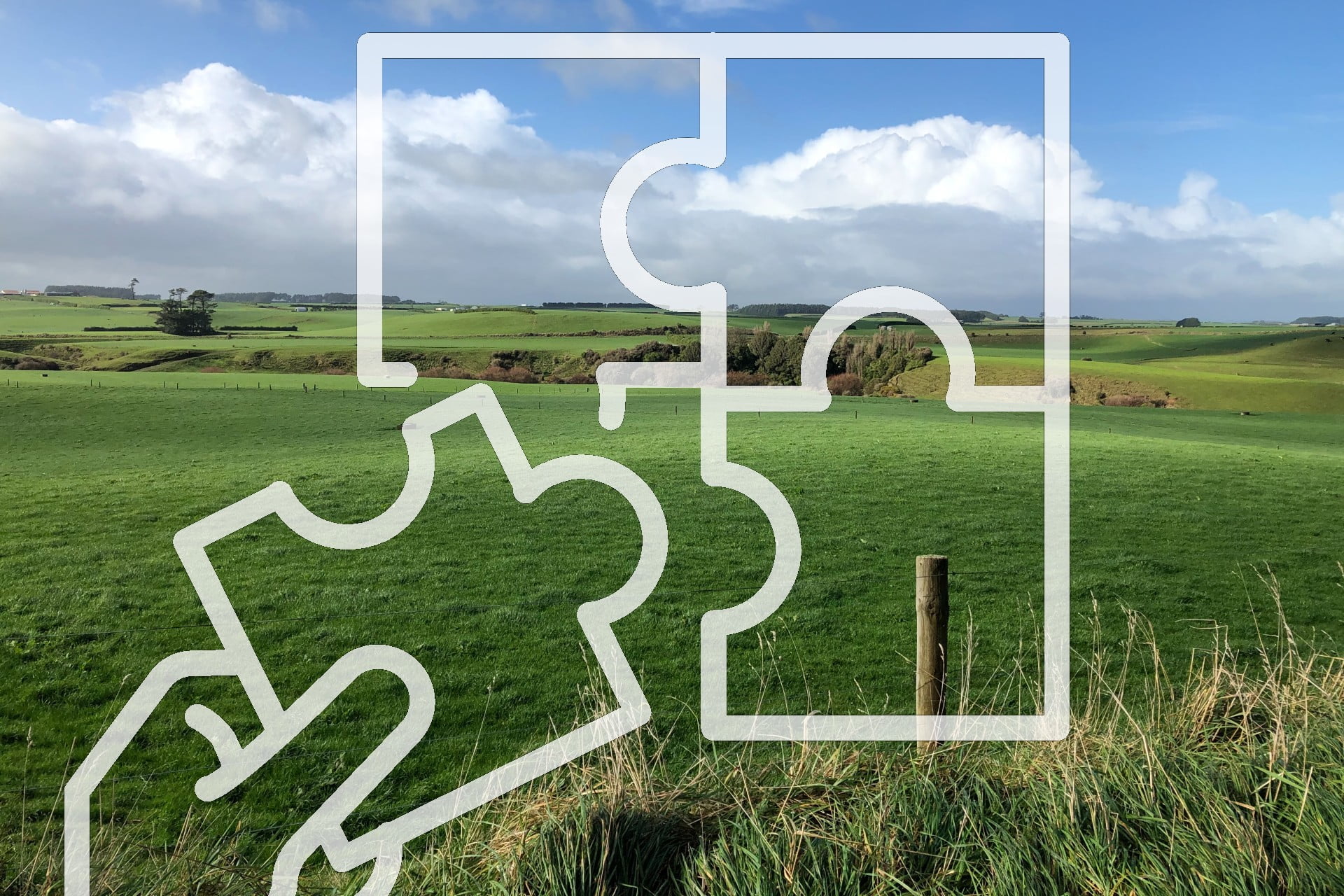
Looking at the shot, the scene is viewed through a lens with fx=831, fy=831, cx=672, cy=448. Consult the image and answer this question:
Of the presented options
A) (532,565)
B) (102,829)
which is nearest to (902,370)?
(532,565)

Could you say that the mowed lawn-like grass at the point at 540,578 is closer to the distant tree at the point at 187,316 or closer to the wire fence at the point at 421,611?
the wire fence at the point at 421,611

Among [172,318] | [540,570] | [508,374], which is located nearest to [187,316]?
[172,318]

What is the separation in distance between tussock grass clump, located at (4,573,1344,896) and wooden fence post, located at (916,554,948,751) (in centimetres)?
44

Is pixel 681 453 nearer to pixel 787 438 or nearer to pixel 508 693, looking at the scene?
pixel 787 438

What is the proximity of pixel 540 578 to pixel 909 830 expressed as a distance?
29.0ft

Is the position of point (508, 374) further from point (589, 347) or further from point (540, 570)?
point (540, 570)

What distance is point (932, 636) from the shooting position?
5.79m

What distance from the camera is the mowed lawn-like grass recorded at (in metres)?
7.70

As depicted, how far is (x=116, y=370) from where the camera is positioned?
5253 centimetres

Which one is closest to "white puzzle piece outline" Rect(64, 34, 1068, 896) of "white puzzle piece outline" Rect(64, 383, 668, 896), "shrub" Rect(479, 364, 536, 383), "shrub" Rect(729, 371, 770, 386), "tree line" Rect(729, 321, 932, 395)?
"white puzzle piece outline" Rect(64, 383, 668, 896)

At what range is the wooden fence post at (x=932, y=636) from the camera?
18.8 ft

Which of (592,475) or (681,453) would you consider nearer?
(592,475)

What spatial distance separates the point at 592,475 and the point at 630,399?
24277 mm

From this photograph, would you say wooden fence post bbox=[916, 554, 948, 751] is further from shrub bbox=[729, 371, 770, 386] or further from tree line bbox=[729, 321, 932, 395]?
tree line bbox=[729, 321, 932, 395]
